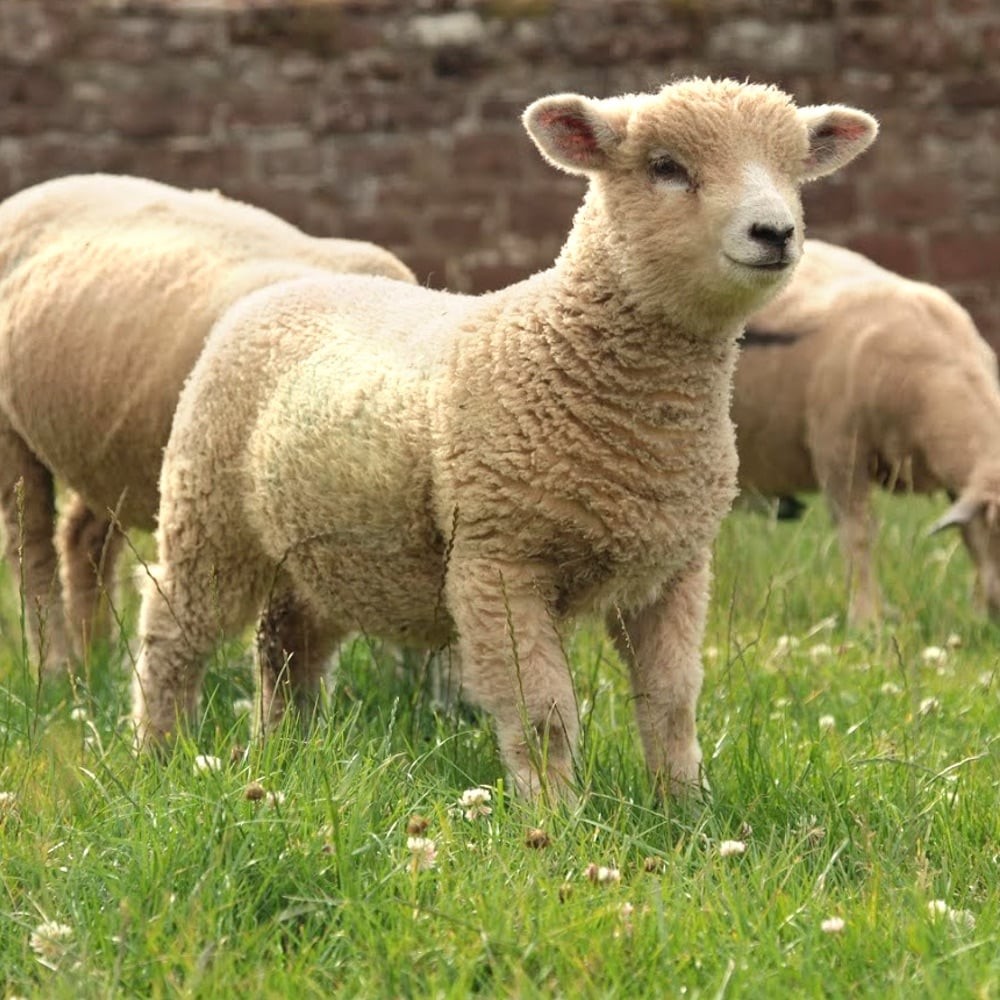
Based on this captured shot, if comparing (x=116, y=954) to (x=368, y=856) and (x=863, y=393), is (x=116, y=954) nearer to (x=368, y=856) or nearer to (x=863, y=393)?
(x=368, y=856)

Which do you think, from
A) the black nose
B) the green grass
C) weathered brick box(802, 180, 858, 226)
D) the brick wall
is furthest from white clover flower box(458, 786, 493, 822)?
weathered brick box(802, 180, 858, 226)

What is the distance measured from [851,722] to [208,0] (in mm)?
6414

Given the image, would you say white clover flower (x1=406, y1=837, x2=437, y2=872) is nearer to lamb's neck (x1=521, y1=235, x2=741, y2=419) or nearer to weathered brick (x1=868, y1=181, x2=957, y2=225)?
lamb's neck (x1=521, y1=235, x2=741, y2=419)

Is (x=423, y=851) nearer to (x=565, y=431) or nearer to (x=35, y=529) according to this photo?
(x=565, y=431)

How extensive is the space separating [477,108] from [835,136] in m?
6.25

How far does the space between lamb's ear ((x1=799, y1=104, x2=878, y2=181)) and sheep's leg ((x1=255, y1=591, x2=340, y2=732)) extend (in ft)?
4.65

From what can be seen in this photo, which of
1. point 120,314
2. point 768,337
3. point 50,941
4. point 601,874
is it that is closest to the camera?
point 50,941

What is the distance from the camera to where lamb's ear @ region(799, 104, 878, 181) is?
3538mm

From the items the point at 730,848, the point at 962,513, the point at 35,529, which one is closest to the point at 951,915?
the point at 730,848

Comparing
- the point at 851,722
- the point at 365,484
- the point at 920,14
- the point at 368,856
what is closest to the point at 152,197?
the point at 365,484

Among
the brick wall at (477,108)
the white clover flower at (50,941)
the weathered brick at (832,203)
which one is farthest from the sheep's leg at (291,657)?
the weathered brick at (832,203)

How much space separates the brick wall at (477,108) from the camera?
9.52 metres

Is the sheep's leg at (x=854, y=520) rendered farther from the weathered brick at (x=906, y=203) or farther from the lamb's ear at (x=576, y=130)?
the weathered brick at (x=906, y=203)

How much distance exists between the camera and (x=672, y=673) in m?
3.44
